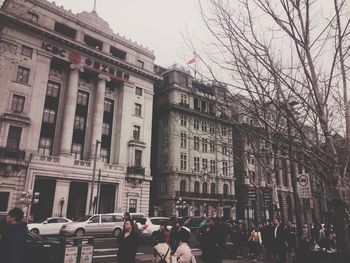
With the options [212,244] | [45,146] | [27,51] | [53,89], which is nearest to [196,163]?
[45,146]

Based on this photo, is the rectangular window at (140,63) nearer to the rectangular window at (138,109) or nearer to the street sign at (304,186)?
the rectangular window at (138,109)

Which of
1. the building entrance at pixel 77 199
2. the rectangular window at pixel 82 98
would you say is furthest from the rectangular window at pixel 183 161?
the rectangular window at pixel 82 98

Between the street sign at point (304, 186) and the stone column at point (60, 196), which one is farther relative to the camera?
the stone column at point (60, 196)

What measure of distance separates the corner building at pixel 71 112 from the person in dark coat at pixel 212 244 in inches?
Answer: 934

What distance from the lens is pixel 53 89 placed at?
36.2 metres

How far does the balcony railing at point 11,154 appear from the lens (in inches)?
1156

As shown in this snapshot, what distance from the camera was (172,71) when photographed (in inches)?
2084

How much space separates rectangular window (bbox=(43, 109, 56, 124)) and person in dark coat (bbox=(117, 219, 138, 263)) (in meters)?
31.6

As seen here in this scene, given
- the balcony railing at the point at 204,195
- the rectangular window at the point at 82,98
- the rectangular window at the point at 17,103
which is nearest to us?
the rectangular window at the point at 17,103

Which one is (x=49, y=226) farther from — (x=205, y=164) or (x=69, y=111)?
(x=205, y=164)

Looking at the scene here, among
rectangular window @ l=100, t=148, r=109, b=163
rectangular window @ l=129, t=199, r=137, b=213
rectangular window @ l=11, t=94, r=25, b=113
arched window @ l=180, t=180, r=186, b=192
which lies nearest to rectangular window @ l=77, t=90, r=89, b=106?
rectangular window @ l=100, t=148, r=109, b=163

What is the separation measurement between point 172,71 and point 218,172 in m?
20.7

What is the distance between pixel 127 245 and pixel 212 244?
2.94 meters

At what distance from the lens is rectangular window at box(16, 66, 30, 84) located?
107 ft
